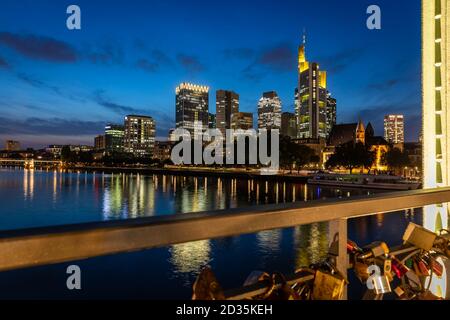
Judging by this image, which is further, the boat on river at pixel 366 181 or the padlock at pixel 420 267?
the boat on river at pixel 366 181

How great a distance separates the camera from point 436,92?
496 cm

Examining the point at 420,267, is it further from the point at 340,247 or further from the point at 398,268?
the point at 340,247

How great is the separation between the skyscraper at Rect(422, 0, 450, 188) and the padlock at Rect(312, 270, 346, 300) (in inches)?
156

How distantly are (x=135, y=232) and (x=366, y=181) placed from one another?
224 feet

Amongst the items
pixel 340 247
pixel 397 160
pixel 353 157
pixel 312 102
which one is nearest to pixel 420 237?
pixel 340 247

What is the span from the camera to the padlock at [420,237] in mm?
2316

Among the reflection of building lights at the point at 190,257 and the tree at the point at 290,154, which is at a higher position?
the tree at the point at 290,154

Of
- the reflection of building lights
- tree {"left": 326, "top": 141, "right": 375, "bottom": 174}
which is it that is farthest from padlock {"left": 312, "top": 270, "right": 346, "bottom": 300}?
tree {"left": 326, "top": 141, "right": 375, "bottom": 174}

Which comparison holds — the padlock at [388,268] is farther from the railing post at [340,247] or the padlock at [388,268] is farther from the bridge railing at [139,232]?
the bridge railing at [139,232]

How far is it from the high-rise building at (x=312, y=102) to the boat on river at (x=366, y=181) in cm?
10946

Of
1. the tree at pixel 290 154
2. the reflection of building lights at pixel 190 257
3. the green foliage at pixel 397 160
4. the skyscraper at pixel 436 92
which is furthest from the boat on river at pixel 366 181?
the skyscraper at pixel 436 92
